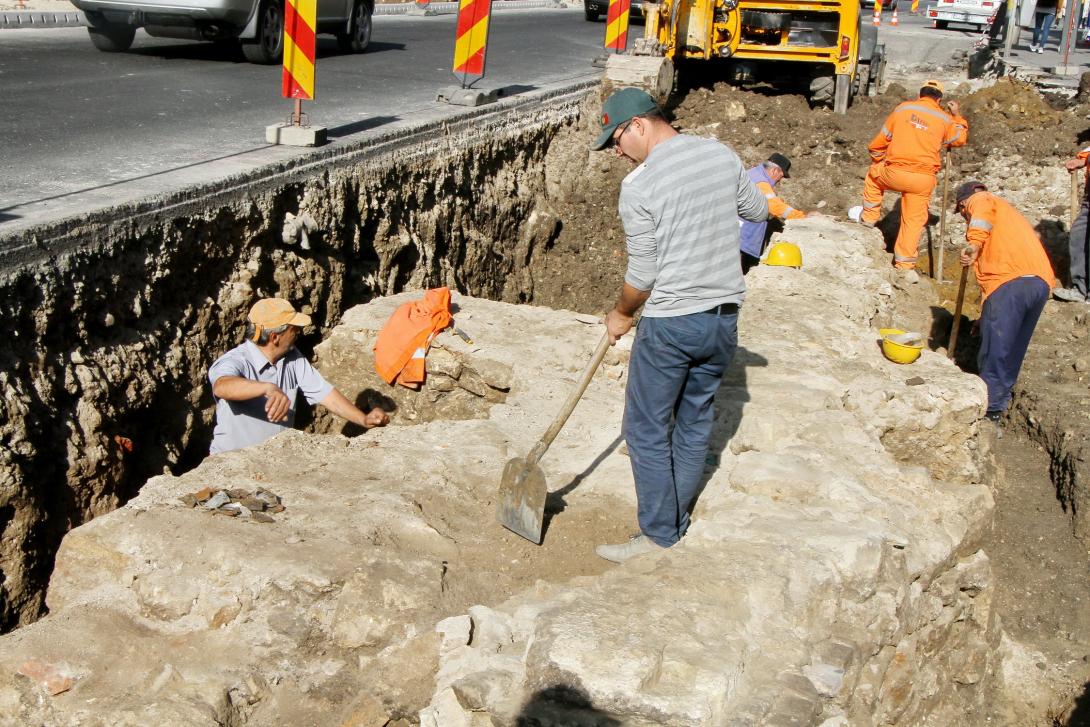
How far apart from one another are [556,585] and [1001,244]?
484 cm

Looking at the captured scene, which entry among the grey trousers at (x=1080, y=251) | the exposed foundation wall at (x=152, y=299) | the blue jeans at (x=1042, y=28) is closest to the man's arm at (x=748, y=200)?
the exposed foundation wall at (x=152, y=299)

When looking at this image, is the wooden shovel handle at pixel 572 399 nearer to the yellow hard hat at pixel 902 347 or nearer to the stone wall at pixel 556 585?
the stone wall at pixel 556 585

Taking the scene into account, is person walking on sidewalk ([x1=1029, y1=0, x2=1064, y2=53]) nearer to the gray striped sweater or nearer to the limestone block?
the gray striped sweater

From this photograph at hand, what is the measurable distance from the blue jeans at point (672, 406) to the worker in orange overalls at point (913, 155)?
6099mm

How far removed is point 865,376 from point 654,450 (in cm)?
197

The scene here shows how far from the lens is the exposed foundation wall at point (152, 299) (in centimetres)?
440

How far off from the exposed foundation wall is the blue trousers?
4281 millimetres

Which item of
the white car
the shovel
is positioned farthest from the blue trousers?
the white car

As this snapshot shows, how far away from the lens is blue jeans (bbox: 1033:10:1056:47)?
21.2m

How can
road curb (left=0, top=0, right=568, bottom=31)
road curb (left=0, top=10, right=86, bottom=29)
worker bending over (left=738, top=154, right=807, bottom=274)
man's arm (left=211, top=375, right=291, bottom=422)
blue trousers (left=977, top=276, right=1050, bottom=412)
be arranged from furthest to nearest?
1. road curb (left=0, top=0, right=568, bottom=31)
2. road curb (left=0, top=10, right=86, bottom=29)
3. worker bending over (left=738, top=154, right=807, bottom=274)
4. blue trousers (left=977, top=276, right=1050, bottom=412)
5. man's arm (left=211, top=375, right=291, bottom=422)

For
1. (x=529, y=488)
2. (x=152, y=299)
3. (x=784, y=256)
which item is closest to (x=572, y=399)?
(x=529, y=488)

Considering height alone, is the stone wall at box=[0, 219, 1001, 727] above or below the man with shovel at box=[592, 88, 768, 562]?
below

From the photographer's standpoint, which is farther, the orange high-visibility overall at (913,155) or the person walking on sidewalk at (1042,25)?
the person walking on sidewalk at (1042,25)

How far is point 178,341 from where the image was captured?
5422 millimetres
